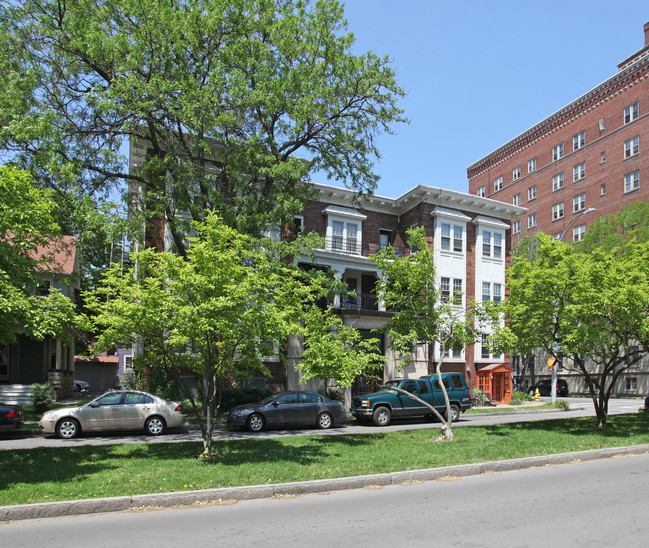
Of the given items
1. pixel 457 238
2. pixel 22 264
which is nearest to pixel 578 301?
pixel 22 264

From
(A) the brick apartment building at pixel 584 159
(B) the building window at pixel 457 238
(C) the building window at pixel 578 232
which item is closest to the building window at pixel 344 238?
(B) the building window at pixel 457 238

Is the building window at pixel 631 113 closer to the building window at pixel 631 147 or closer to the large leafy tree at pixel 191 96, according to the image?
the building window at pixel 631 147

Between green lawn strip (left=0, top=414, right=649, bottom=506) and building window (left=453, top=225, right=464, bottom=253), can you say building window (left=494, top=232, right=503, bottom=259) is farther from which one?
green lawn strip (left=0, top=414, right=649, bottom=506)

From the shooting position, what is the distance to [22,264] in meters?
9.59

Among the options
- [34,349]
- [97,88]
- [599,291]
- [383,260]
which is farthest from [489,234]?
[34,349]

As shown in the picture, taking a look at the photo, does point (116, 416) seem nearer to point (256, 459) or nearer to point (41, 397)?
point (256, 459)

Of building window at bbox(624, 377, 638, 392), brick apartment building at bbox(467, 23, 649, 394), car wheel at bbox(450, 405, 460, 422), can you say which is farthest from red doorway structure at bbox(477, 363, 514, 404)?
building window at bbox(624, 377, 638, 392)

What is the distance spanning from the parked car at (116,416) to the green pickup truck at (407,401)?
23.3ft

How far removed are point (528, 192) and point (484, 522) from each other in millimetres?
56923

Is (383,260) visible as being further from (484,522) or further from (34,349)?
(34,349)

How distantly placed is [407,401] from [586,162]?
135 feet

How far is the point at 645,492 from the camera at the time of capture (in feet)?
27.0

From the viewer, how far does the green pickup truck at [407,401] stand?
787 inches

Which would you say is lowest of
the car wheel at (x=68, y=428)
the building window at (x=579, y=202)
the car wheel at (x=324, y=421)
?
the car wheel at (x=324, y=421)
